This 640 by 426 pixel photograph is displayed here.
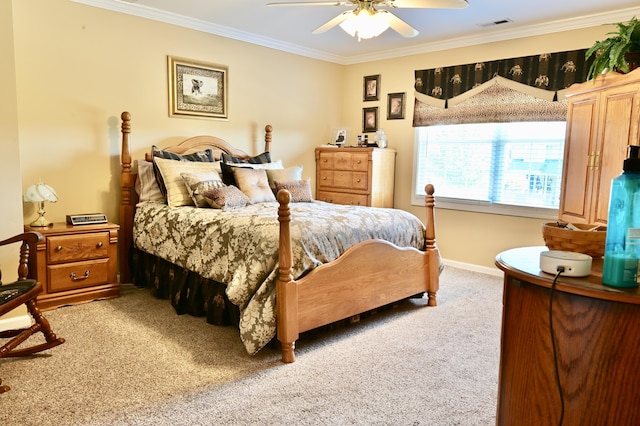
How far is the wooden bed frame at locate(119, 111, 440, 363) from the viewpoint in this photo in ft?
8.32

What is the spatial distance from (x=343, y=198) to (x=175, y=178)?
2.14 m

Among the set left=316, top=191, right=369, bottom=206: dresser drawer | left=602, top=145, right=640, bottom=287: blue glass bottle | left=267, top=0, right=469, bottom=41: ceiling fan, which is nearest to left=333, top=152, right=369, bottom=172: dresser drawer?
left=316, top=191, right=369, bottom=206: dresser drawer

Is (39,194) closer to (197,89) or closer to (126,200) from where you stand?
(126,200)

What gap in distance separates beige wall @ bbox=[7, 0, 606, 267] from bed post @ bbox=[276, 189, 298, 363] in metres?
2.17

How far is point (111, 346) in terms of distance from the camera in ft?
8.92

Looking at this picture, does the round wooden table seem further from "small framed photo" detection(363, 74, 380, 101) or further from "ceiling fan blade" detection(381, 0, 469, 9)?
"small framed photo" detection(363, 74, 380, 101)

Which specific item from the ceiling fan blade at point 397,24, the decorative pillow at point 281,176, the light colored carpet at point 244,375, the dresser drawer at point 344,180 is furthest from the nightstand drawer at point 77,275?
the ceiling fan blade at point 397,24

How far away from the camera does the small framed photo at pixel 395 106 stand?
5.31 metres

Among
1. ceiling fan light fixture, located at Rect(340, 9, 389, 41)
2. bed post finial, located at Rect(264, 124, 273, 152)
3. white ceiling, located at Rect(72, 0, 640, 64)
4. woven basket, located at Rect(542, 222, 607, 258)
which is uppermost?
white ceiling, located at Rect(72, 0, 640, 64)

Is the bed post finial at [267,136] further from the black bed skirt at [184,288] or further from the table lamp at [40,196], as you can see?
the table lamp at [40,196]

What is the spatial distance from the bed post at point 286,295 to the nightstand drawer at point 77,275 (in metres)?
1.84

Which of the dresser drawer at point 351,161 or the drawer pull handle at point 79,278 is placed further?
the dresser drawer at point 351,161

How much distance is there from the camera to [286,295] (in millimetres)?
2523

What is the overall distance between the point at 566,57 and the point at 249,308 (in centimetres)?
361
